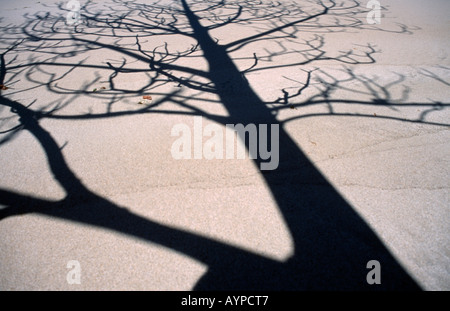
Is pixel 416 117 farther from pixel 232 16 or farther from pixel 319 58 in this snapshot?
pixel 232 16

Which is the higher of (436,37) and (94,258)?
(436,37)

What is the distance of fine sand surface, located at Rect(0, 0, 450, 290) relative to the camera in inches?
77.1

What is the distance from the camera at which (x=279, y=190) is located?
2.53 m

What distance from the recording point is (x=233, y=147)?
10.0 ft

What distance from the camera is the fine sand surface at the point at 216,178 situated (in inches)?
77.1

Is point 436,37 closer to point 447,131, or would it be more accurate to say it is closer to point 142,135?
point 447,131

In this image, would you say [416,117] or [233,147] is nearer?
[233,147]

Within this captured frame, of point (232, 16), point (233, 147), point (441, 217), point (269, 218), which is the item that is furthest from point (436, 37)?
point (269, 218)

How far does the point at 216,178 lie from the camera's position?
268 cm
